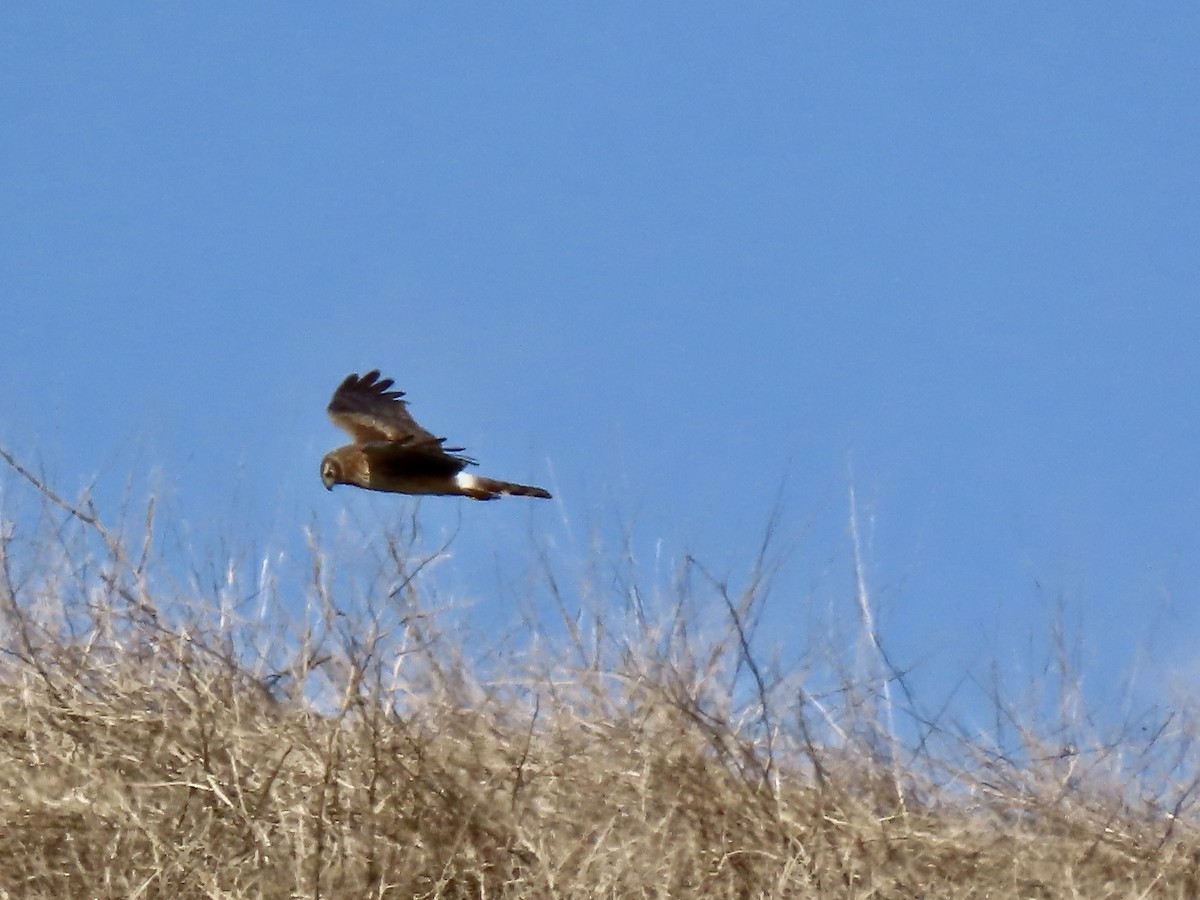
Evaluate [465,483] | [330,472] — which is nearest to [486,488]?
[465,483]

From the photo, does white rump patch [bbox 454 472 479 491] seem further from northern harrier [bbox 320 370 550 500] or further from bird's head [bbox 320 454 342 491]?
bird's head [bbox 320 454 342 491]

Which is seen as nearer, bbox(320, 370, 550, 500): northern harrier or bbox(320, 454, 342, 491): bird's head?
bbox(320, 370, 550, 500): northern harrier

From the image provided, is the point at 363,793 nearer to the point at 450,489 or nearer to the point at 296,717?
the point at 296,717

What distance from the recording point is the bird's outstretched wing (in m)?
7.54

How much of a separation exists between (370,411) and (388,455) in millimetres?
495

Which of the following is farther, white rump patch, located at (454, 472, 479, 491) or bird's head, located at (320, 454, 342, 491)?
bird's head, located at (320, 454, 342, 491)

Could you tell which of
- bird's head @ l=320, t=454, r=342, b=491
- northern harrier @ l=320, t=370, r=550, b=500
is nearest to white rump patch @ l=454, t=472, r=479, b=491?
northern harrier @ l=320, t=370, r=550, b=500

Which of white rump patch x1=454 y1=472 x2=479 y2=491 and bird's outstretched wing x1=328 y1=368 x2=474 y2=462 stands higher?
bird's outstretched wing x1=328 y1=368 x2=474 y2=462

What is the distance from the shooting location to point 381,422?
7566mm

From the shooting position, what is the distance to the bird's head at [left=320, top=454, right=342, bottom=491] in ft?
24.7

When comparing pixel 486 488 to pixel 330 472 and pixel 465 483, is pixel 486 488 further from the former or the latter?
pixel 330 472

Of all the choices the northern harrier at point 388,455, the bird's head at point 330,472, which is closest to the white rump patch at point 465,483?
the northern harrier at point 388,455

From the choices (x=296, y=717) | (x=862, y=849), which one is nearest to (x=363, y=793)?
(x=296, y=717)

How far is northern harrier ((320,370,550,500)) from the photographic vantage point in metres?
7.13
